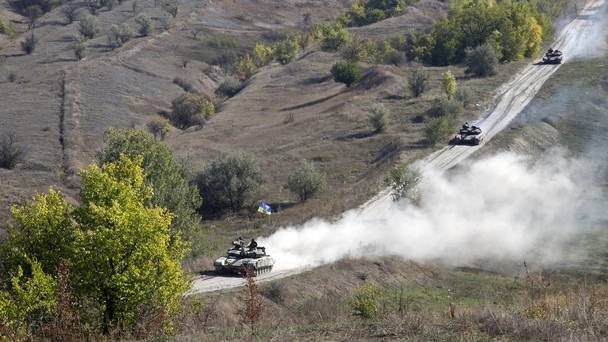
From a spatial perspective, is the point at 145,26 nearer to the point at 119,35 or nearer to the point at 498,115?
the point at 119,35

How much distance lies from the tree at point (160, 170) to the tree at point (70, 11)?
465 feet

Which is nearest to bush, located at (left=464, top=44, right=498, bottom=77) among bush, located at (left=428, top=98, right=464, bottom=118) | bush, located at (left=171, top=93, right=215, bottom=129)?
bush, located at (left=428, top=98, right=464, bottom=118)

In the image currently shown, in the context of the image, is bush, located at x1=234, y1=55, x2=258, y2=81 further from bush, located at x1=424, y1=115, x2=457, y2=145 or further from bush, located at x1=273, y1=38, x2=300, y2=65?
bush, located at x1=424, y1=115, x2=457, y2=145

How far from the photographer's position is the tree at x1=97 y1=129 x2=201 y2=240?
42688mm

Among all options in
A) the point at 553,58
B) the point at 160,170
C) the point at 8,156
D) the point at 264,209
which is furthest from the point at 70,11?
the point at 160,170

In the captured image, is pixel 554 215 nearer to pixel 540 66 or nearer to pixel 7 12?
pixel 540 66

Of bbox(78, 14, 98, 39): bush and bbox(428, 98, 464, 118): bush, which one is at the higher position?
bbox(428, 98, 464, 118): bush

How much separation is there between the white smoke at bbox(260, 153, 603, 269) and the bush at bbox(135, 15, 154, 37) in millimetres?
113012

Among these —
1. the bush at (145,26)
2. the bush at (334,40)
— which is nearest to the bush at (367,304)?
the bush at (334,40)

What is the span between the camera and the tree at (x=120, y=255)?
2128 centimetres

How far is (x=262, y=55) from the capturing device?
147m

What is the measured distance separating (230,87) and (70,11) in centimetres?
7634

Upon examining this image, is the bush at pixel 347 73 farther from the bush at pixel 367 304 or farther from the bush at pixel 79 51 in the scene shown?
the bush at pixel 367 304

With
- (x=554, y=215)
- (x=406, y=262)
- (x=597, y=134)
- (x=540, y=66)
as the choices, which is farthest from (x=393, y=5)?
(x=406, y=262)
